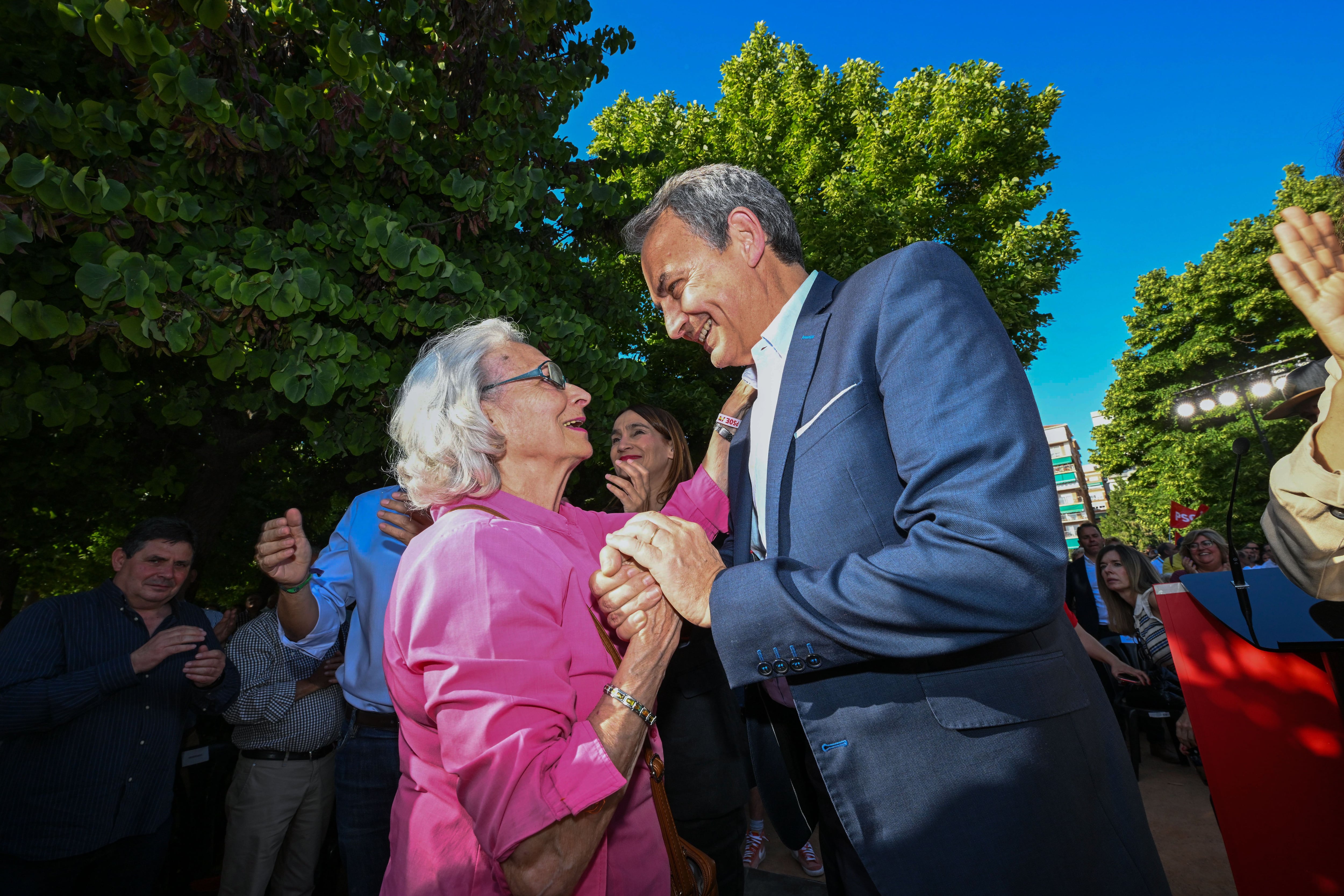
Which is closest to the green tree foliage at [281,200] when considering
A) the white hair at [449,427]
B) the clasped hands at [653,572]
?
the white hair at [449,427]

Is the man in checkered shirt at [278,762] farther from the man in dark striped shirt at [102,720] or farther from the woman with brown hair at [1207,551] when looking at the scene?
the woman with brown hair at [1207,551]

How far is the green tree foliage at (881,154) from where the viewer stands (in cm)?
1235

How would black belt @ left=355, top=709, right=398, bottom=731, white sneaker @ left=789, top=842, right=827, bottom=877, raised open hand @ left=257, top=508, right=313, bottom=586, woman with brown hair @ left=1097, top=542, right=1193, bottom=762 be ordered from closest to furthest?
raised open hand @ left=257, top=508, right=313, bottom=586, black belt @ left=355, top=709, right=398, bottom=731, white sneaker @ left=789, top=842, right=827, bottom=877, woman with brown hair @ left=1097, top=542, right=1193, bottom=762

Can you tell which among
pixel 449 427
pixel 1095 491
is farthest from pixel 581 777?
pixel 1095 491

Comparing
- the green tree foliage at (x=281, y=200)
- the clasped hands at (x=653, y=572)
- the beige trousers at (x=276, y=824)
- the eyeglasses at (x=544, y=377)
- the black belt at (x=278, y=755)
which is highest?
the green tree foliage at (x=281, y=200)

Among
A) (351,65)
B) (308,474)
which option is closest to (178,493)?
(308,474)

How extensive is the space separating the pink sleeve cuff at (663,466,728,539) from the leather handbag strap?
3.31 feet

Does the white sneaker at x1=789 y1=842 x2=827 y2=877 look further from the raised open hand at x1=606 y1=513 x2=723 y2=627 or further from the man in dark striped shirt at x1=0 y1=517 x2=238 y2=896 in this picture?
the raised open hand at x1=606 y1=513 x2=723 y2=627

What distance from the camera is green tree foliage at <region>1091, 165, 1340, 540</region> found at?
20.8m

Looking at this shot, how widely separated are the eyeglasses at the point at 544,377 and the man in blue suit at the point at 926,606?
88 cm

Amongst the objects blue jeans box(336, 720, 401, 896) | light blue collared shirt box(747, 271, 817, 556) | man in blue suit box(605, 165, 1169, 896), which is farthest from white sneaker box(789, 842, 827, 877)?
light blue collared shirt box(747, 271, 817, 556)

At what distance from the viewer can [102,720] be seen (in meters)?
3.60

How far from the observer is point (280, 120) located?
166 inches

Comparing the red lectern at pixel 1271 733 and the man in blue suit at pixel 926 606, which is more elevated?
the man in blue suit at pixel 926 606
